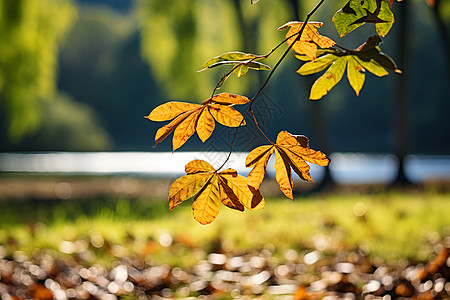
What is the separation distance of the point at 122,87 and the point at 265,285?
41.8 meters

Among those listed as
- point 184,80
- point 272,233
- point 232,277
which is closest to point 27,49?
point 184,80

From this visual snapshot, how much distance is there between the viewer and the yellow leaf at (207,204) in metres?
0.77

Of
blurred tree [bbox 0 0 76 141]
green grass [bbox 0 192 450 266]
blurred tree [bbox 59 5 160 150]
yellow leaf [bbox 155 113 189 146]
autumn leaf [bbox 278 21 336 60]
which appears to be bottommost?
green grass [bbox 0 192 450 266]

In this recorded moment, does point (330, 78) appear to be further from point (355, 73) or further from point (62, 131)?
point (62, 131)

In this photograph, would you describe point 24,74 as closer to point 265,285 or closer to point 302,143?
point 265,285

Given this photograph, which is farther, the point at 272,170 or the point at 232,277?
the point at 272,170

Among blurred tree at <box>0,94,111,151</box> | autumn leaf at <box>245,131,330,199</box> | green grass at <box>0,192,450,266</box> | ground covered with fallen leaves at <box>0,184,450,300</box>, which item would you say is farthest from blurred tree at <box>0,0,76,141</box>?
blurred tree at <box>0,94,111,151</box>

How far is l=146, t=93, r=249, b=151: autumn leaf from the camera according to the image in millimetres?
766

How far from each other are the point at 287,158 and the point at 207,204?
147 mm

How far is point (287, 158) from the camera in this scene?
770 millimetres

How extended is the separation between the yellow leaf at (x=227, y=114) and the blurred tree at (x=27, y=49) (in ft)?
30.2

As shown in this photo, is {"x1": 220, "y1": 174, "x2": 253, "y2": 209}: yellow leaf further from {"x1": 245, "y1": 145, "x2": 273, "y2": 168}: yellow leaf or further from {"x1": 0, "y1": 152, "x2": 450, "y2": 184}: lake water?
{"x1": 0, "y1": 152, "x2": 450, "y2": 184}: lake water

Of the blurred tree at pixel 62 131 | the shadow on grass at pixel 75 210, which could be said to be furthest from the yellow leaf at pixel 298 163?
the blurred tree at pixel 62 131

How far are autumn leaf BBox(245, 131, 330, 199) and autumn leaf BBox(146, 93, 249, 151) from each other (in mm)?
66
